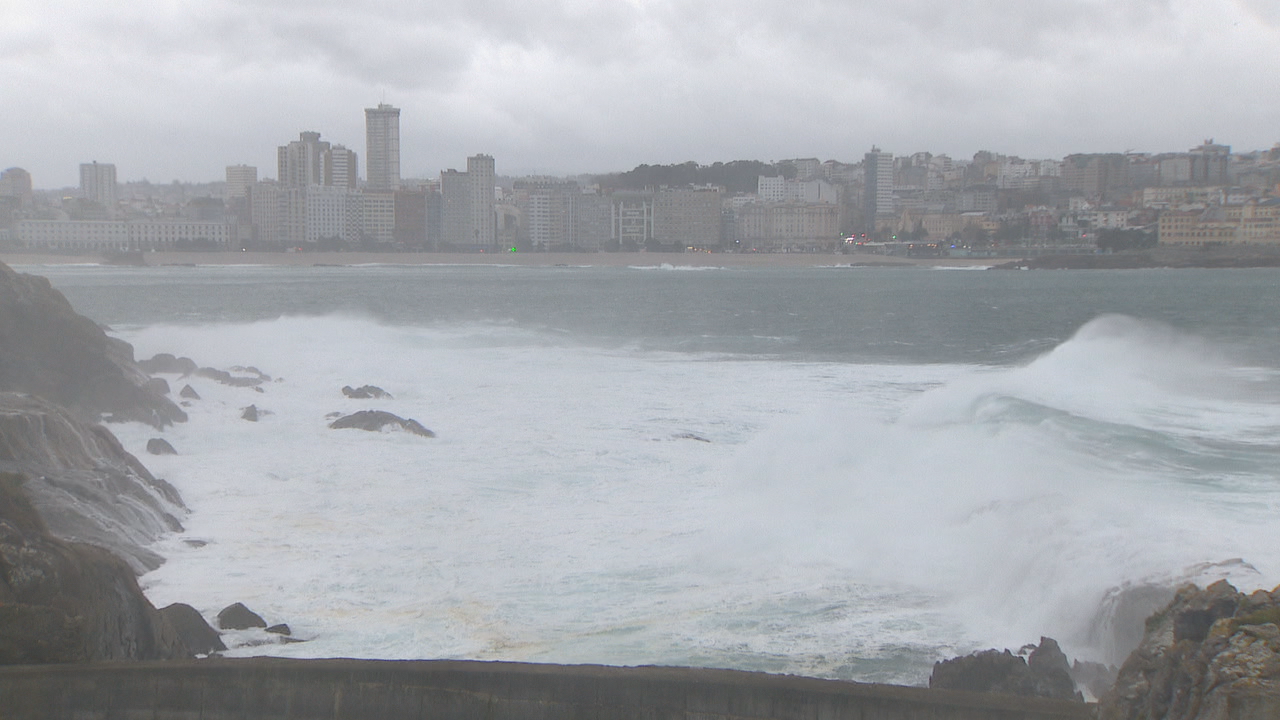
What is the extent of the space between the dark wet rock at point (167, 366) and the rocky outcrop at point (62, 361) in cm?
510

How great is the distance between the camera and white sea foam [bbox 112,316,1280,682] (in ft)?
24.7

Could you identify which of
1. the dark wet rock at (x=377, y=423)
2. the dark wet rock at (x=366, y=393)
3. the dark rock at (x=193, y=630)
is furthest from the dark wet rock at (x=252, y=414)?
the dark rock at (x=193, y=630)

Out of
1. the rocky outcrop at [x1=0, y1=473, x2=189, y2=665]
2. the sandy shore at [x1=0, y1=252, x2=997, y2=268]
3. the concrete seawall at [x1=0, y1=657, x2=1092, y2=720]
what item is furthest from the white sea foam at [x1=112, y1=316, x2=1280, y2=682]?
the sandy shore at [x1=0, y1=252, x2=997, y2=268]

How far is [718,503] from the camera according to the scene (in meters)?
11.1

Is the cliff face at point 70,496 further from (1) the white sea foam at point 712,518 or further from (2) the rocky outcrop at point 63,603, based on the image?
(1) the white sea foam at point 712,518

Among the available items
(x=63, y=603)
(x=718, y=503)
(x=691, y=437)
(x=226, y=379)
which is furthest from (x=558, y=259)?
(x=63, y=603)

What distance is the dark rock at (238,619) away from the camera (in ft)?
23.5

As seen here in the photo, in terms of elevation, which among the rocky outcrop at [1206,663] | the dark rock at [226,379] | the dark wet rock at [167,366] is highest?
the rocky outcrop at [1206,663]

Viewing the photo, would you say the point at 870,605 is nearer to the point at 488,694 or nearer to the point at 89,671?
the point at 488,694

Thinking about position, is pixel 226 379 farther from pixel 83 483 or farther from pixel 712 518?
pixel 712 518

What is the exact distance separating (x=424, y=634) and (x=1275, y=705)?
17.2 ft

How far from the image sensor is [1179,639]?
406 cm

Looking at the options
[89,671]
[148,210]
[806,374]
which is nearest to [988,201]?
[148,210]

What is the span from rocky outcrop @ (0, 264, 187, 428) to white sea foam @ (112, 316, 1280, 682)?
65cm
